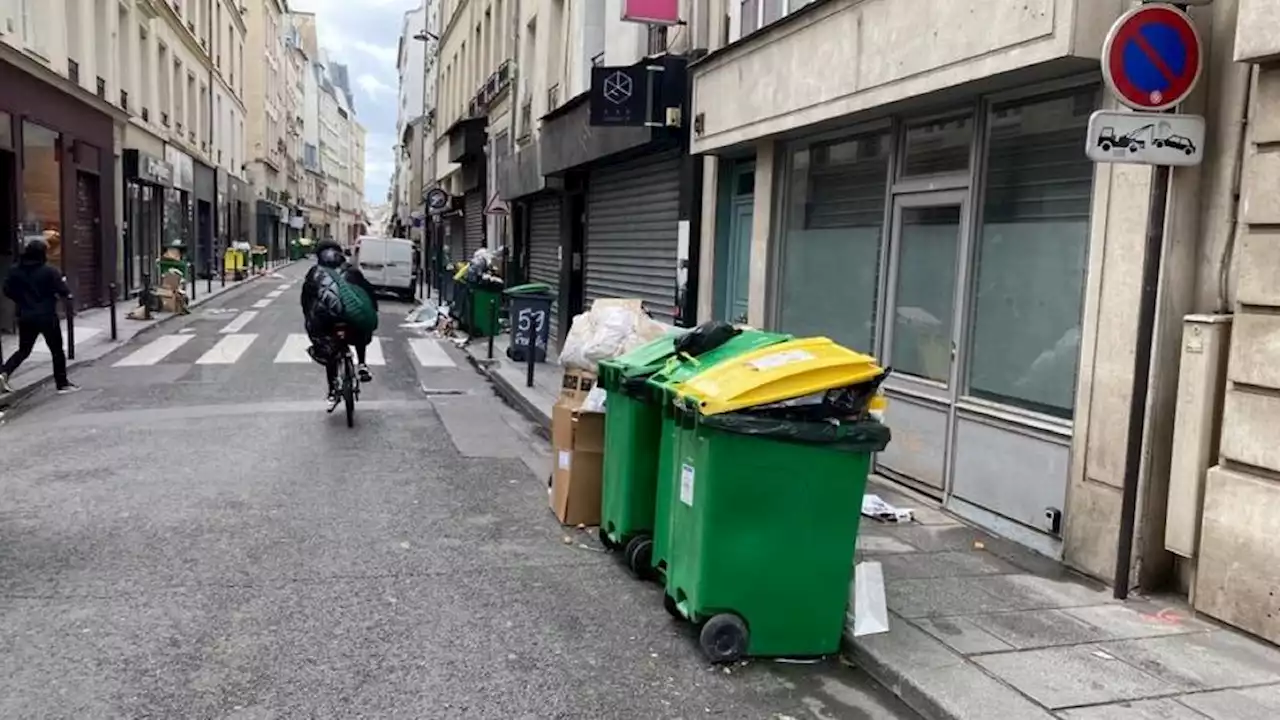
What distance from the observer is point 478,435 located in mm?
9758

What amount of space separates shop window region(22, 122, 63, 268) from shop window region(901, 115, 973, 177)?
14.5 m

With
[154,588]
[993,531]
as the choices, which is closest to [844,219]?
[993,531]

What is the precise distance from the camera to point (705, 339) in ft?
16.7

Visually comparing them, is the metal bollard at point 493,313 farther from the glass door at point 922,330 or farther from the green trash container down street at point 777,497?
the green trash container down street at point 777,497

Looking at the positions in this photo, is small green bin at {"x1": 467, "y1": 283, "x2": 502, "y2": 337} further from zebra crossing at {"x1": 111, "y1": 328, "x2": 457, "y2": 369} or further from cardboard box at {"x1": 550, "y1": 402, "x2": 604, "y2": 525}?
cardboard box at {"x1": 550, "y1": 402, "x2": 604, "y2": 525}

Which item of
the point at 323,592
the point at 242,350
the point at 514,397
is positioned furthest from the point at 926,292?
the point at 242,350

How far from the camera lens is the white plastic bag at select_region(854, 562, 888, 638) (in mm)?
4512

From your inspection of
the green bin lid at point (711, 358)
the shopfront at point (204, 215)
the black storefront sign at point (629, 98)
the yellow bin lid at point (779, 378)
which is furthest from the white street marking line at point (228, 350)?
the shopfront at point (204, 215)

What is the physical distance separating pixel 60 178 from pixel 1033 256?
59.8ft

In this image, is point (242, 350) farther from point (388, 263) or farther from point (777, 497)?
point (388, 263)

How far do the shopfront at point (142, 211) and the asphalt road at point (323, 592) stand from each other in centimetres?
1604

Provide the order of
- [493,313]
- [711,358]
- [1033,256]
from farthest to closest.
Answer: [493,313] → [1033,256] → [711,358]

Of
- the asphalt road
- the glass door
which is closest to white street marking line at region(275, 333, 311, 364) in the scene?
the asphalt road

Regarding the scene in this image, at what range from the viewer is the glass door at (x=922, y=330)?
6.80 metres
